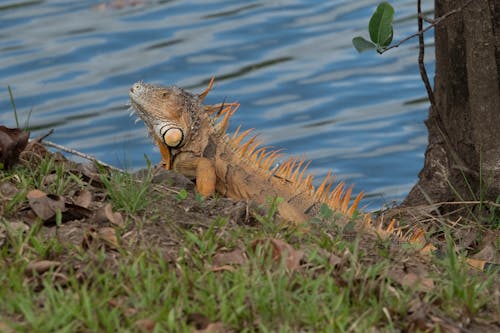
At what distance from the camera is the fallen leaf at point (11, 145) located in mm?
5668

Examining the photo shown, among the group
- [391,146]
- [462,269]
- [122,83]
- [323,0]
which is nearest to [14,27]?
[122,83]

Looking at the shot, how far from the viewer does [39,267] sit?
4.42 m

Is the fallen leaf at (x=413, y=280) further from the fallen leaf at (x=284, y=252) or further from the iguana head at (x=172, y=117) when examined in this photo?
the iguana head at (x=172, y=117)

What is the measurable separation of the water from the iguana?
9.44ft

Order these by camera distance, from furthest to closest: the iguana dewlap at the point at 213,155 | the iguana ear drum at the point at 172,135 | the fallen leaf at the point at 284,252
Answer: the iguana ear drum at the point at 172,135, the iguana dewlap at the point at 213,155, the fallen leaf at the point at 284,252

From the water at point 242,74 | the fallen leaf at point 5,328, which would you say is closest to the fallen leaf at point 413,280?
the fallen leaf at point 5,328

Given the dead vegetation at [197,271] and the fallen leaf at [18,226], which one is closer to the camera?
the dead vegetation at [197,271]

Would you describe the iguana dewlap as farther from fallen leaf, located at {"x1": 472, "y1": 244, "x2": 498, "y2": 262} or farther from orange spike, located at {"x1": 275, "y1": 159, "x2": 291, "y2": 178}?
fallen leaf, located at {"x1": 472, "y1": 244, "x2": 498, "y2": 262}

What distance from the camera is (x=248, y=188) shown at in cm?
631

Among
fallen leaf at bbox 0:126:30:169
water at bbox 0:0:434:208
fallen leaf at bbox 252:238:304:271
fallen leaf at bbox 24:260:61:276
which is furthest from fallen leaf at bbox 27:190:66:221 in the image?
water at bbox 0:0:434:208

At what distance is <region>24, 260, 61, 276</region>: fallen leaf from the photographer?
441 cm

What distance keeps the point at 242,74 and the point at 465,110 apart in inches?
209

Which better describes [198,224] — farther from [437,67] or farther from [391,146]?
[391,146]

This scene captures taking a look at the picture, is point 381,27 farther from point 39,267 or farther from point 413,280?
point 39,267
